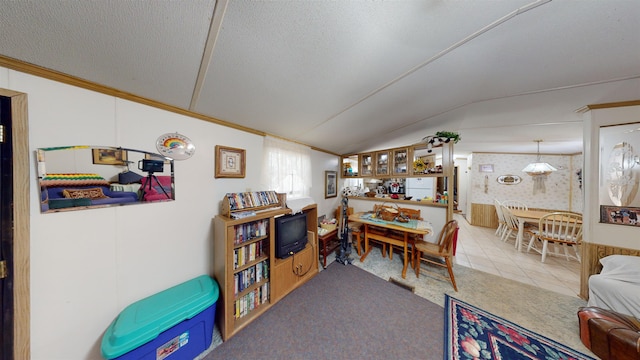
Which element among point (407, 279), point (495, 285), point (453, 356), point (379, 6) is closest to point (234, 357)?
point (453, 356)

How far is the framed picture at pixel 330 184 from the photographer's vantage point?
3.46 m

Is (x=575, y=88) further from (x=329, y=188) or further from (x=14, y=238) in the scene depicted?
(x=14, y=238)

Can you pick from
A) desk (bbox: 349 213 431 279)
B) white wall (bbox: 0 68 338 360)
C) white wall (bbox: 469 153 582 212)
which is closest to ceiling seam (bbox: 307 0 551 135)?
white wall (bbox: 0 68 338 360)

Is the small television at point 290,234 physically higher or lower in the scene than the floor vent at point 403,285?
higher

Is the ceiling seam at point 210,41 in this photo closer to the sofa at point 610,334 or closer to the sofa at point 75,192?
the sofa at point 75,192

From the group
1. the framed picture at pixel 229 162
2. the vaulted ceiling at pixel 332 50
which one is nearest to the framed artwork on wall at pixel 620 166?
the vaulted ceiling at pixel 332 50

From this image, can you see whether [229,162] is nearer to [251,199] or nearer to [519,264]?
[251,199]

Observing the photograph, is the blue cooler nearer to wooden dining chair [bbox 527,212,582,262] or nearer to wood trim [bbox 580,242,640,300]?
wood trim [bbox 580,242,640,300]

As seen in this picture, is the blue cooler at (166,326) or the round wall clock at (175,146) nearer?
the blue cooler at (166,326)

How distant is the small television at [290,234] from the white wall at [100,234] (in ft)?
2.48

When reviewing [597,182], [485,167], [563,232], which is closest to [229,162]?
[597,182]

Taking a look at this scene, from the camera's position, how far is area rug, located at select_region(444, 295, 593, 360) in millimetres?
1342

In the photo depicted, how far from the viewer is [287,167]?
8.50 ft

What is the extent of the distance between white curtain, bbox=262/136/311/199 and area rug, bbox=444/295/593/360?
7.63 ft
